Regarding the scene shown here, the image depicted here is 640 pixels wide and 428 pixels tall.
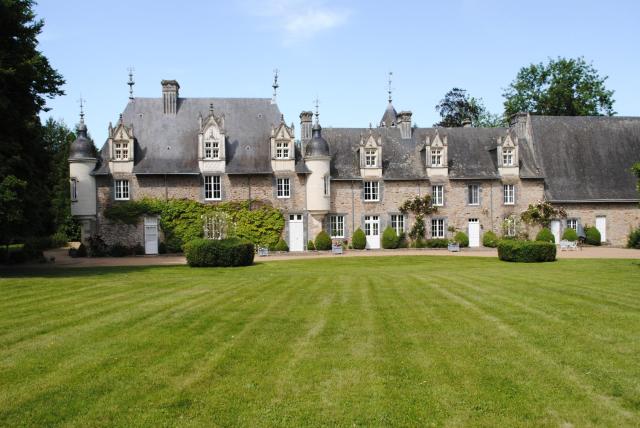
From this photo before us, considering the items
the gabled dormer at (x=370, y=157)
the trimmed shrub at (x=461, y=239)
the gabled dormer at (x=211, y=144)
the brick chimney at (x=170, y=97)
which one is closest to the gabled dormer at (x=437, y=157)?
the gabled dormer at (x=370, y=157)

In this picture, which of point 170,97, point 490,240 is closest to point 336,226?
point 490,240

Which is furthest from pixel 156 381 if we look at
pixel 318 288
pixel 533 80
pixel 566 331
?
pixel 533 80

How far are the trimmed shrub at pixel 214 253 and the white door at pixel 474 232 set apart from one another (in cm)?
1671

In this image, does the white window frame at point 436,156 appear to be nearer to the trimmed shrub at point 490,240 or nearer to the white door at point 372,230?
the white door at point 372,230

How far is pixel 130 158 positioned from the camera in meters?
33.9

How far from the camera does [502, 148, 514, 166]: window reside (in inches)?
1449

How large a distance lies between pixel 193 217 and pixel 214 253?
1012 cm

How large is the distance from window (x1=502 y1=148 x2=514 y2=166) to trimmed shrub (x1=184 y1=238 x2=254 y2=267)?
1898 centimetres

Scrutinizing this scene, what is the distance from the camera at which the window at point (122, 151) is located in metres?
33.9

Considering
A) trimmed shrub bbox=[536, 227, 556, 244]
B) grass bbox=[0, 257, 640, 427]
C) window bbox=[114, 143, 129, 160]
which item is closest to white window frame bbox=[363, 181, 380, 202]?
trimmed shrub bbox=[536, 227, 556, 244]

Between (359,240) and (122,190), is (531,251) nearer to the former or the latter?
(359,240)

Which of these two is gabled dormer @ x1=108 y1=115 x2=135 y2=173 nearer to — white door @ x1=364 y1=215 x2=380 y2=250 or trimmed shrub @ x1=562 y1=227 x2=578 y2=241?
white door @ x1=364 y1=215 x2=380 y2=250

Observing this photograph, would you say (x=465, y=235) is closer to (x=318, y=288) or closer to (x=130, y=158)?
(x=130, y=158)

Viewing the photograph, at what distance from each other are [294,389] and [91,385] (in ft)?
7.47
